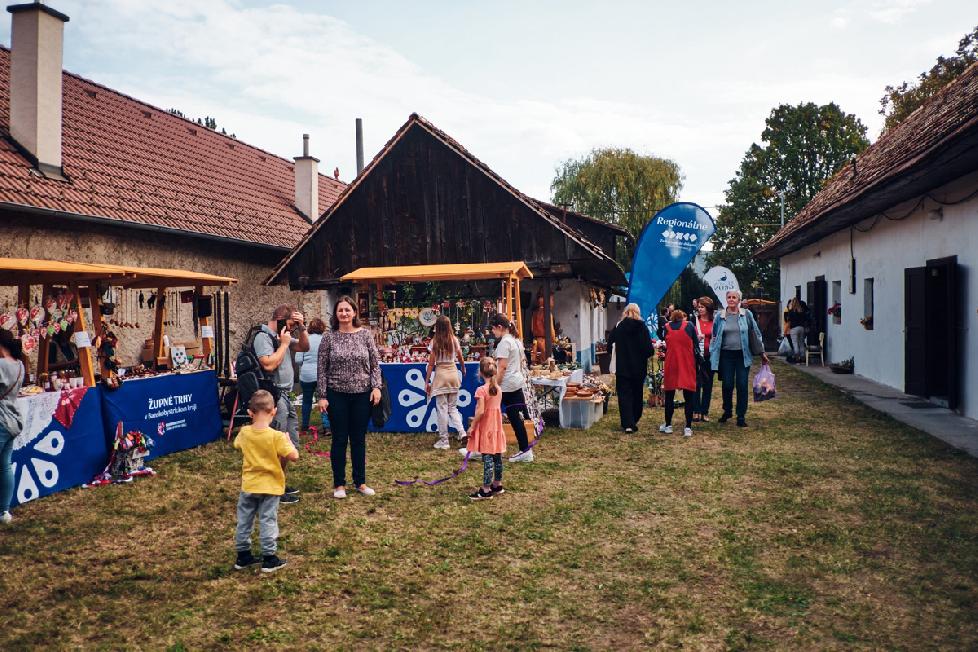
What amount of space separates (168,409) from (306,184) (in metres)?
13.8

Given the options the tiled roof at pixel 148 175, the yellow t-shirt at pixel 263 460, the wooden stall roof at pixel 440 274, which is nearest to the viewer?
the yellow t-shirt at pixel 263 460

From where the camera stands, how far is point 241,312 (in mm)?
17281

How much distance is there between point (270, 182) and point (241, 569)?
719 inches

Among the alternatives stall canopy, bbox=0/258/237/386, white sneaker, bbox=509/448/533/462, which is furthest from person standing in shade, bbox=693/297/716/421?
stall canopy, bbox=0/258/237/386

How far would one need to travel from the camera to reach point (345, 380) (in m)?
6.74

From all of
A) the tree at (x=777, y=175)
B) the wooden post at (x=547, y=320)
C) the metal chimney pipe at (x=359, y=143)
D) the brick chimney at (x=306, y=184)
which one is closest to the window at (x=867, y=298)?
the wooden post at (x=547, y=320)

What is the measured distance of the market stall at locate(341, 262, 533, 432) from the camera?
1084cm

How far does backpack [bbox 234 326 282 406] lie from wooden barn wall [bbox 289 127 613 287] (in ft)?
29.0

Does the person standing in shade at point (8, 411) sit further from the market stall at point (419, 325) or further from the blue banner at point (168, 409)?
the market stall at point (419, 325)

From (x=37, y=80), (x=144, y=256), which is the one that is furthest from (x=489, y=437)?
(x=37, y=80)

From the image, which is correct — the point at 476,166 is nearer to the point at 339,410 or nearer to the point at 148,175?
the point at 148,175

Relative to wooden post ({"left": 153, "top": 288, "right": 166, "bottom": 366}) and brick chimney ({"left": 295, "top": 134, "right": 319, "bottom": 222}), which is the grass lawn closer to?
wooden post ({"left": 153, "top": 288, "right": 166, "bottom": 366})

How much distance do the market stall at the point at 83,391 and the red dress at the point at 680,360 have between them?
6.00 meters

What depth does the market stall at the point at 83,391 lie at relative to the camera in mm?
7266
